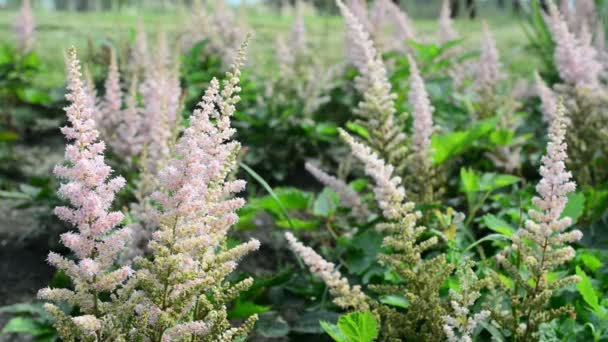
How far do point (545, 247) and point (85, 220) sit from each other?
118 centimetres

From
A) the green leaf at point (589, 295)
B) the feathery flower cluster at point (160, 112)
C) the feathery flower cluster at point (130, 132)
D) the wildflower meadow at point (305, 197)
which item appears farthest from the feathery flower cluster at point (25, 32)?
the green leaf at point (589, 295)

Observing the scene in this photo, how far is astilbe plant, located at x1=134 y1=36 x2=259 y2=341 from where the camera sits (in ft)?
5.91

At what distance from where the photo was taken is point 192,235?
1864mm

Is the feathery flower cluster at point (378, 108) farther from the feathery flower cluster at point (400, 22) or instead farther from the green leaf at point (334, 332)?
the feathery flower cluster at point (400, 22)

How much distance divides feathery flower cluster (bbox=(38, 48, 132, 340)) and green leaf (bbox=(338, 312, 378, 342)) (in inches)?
23.8

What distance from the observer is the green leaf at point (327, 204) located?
3225mm

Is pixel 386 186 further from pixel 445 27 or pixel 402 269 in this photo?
pixel 445 27

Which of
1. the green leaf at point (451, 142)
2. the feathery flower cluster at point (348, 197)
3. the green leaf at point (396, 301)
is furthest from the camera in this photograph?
the green leaf at point (451, 142)

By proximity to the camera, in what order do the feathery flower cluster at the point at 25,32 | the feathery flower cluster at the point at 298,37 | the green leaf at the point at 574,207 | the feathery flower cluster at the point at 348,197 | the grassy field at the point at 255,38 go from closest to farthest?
1. the green leaf at the point at 574,207
2. the feathery flower cluster at the point at 348,197
3. the feathery flower cluster at the point at 298,37
4. the feathery flower cluster at the point at 25,32
5. the grassy field at the point at 255,38

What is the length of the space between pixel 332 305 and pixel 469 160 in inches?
59.4

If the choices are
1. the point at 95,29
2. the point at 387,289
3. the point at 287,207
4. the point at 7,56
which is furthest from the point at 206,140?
the point at 95,29

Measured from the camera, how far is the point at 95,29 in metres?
9.17

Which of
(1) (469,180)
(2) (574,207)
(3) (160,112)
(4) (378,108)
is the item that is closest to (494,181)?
(1) (469,180)

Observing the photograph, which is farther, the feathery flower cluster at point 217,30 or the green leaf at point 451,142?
the feathery flower cluster at point 217,30
